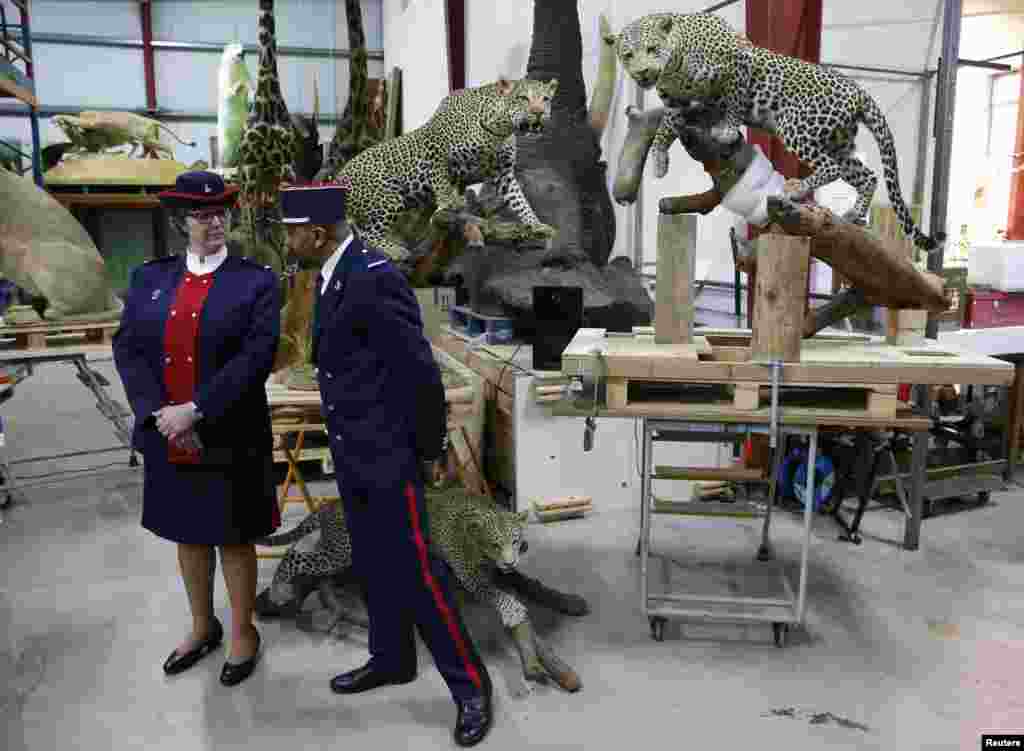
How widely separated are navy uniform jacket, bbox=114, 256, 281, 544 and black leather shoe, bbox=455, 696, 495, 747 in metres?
0.90

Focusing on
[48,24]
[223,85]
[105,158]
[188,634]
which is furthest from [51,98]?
[188,634]

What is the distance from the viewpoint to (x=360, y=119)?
5.41 m

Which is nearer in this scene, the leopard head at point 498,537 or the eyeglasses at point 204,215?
the eyeglasses at point 204,215

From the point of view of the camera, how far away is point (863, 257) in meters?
2.75

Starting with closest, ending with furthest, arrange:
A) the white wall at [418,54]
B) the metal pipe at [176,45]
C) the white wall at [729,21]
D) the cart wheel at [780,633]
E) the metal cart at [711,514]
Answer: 1. the metal cart at [711,514]
2. the cart wheel at [780,633]
3. the white wall at [729,21]
4. the white wall at [418,54]
5. the metal pipe at [176,45]

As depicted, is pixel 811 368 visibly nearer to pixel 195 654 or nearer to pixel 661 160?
→ pixel 661 160

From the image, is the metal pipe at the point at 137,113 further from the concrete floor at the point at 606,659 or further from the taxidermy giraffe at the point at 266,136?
the concrete floor at the point at 606,659

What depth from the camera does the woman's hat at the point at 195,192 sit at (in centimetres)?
261

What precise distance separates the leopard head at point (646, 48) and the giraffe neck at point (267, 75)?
216 cm

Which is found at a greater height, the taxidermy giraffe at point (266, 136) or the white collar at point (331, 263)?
the taxidermy giraffe at point (266, 136)

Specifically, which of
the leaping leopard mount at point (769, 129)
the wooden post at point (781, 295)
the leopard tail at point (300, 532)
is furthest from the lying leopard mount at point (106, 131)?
the wooden post at point (781, 295)

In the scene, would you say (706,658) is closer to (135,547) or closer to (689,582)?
(689,582)

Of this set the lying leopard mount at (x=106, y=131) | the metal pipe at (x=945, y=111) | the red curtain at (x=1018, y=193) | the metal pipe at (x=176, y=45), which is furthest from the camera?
the metal pipe at (x=176, y=45)

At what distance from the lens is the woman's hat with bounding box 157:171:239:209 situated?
8.56 feet
